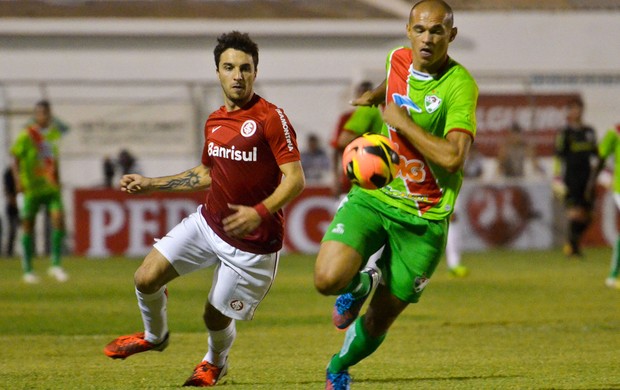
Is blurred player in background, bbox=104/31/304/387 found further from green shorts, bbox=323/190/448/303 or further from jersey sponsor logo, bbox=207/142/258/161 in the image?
green shorts, bbox=323/190/448/303

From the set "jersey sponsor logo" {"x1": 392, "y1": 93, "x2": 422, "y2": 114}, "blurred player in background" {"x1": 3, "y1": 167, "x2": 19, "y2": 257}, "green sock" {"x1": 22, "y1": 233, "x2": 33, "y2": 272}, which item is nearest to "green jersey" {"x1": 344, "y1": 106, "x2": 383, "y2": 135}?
"jersey sponsor logo" {"x1": 392, "y1": 93, "x2": 422, "y2": 114}

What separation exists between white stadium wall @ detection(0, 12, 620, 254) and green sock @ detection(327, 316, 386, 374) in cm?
1630

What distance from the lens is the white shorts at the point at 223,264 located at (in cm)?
729

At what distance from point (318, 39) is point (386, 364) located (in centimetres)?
2003

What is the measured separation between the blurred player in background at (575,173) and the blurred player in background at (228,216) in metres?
12.7

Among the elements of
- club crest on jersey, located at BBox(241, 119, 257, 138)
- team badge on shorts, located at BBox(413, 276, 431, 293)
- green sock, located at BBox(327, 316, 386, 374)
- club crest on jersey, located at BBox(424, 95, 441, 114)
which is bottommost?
green sock, located at BBox(327, 316, 386, 374)

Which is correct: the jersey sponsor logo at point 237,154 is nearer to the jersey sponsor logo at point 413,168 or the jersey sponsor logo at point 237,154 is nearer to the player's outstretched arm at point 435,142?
the jersey sponsor logo at point 413,168

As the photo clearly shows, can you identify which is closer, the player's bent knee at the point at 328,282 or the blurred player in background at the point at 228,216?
the player's bent knee at the point at 328,282

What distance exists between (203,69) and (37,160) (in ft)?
Result: 38.1

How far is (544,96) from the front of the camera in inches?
991

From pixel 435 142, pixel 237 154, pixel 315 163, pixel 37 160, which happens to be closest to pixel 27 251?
pixel 37 160

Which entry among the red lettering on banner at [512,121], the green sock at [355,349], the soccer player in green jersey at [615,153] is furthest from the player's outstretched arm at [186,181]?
the red lettering on banner at [512,121]

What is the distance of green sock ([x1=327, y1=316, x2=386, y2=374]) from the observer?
263 inches

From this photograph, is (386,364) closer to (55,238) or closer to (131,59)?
(55,238)
